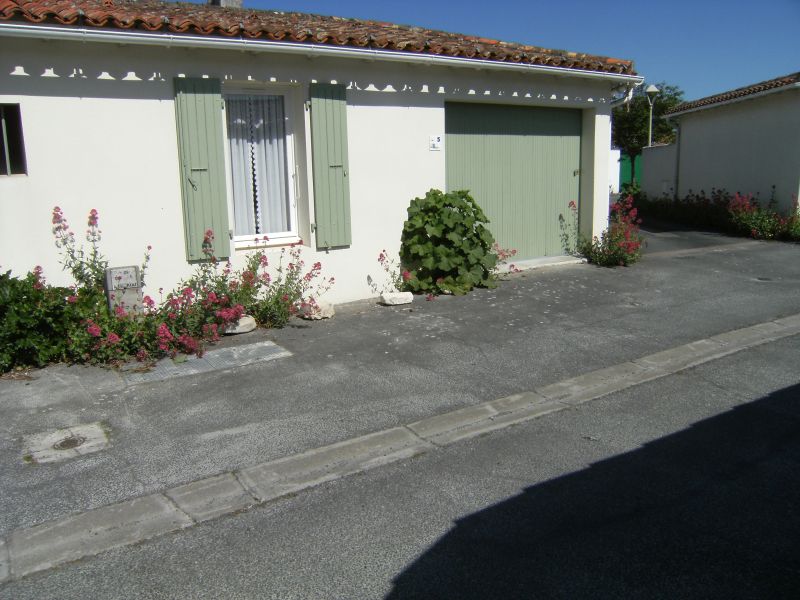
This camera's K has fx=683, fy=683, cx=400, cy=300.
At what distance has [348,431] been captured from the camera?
187 inches

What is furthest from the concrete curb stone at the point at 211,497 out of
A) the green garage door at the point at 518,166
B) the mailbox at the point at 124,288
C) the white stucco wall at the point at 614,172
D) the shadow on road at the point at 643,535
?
the white stucco wall at the point at 614,172

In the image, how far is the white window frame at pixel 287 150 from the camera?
25.2 feet

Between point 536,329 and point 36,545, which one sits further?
point 536,329

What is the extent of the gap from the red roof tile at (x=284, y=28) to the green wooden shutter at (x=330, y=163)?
2.13 feet

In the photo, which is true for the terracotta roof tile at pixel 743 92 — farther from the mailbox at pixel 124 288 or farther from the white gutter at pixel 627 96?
the mailbox at pixel 124 288

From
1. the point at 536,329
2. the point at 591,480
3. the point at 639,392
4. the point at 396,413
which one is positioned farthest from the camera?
the point at 536,329

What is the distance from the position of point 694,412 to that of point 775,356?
6.15ft

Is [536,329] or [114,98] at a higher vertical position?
[114,98]

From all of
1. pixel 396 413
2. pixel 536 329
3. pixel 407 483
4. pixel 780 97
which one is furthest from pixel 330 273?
pixel 780 97

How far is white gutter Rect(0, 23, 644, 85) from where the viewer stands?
19.9 feet

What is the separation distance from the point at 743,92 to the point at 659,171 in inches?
166

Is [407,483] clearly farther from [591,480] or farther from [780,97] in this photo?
[780,97]

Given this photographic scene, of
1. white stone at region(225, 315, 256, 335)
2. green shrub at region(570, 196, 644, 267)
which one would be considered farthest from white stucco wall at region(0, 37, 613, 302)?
green shrub at region(570, 196, 644, 267)

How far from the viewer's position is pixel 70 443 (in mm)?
4586
